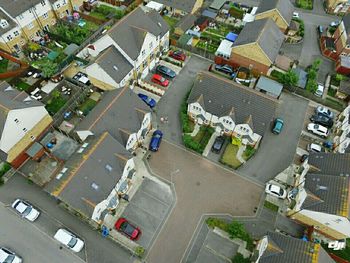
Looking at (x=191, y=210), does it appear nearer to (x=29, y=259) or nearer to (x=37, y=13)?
(x=29, y=259)

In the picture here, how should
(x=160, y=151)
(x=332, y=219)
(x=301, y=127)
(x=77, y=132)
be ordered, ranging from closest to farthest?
(x=332, y=219) → (x=77, y=132) → (x=160, y=151) → (x=301, y=127)

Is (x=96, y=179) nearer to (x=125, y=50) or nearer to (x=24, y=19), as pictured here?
(x=125, y=50)

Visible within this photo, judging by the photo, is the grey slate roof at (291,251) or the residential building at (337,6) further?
the residential building at (337,6)

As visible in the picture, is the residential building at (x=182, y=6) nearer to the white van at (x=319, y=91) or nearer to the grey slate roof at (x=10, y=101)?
the white van at (x=319, y=91)

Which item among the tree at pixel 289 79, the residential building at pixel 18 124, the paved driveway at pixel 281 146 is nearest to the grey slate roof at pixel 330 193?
the paved driveway at pixel 281 146

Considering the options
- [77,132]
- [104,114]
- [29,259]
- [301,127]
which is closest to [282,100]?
[301,127]

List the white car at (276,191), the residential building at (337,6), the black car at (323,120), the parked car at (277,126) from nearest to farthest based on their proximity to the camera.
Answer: the white car at (276,191) < the parked car at (277,126) < the black car at (323,120) < the residential building at (337,6)
